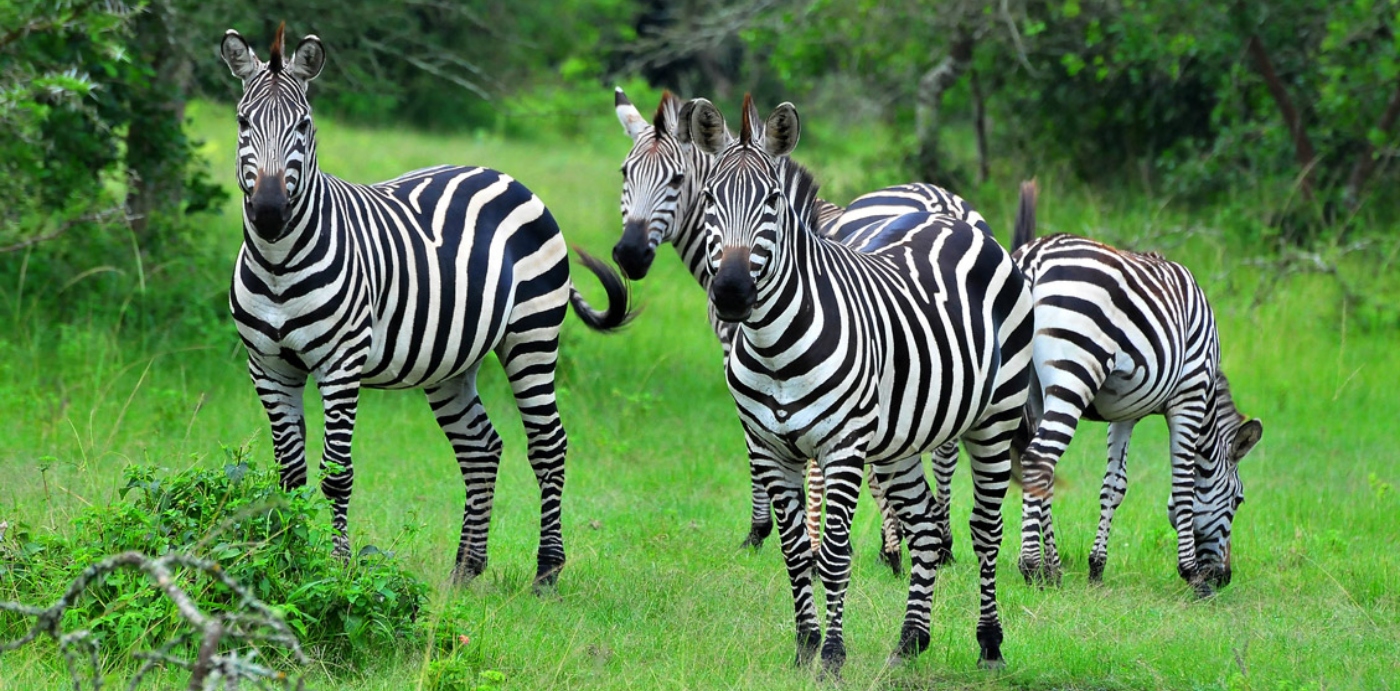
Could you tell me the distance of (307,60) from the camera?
5.55 metres

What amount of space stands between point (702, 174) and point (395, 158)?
1204 centimetres

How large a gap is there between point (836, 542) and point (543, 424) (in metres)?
2.13

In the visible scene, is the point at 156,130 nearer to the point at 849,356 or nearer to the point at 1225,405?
the point at 849,356

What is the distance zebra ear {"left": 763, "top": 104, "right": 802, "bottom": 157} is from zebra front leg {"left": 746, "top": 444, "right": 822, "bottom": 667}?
3.38 ft

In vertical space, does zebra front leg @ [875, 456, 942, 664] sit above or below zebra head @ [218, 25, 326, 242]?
below

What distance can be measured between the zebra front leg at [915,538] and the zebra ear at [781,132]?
1285 millimetres

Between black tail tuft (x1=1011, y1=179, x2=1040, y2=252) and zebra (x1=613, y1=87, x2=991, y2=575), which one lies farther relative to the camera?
black tail tuft (x1=1011, y1=179, x2=1040, y2=252)

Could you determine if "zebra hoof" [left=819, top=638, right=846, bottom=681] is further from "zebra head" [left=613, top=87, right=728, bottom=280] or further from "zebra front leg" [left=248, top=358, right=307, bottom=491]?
"zebra head" [left=613, top=87, right=728, bottom=280]

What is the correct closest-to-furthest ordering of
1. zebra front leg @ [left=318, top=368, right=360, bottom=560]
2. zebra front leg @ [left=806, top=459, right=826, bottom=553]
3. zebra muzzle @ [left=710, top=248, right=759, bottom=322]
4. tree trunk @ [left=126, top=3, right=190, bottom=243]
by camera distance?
zebra muzzle @ [left=710, top=248, right=759, bottom=322]
zebra front leg @ [left=318, top=368, right=360, bottom=560]
zebra front leg @ [left=806, top=459, right=826, bottom=553]
tree trunk @ [left=126, top=3, right=190, bottom=243]

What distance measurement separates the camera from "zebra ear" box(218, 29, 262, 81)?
5.38m

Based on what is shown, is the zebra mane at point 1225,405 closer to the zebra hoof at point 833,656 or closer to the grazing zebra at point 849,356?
the grazing zebra at point 849,356

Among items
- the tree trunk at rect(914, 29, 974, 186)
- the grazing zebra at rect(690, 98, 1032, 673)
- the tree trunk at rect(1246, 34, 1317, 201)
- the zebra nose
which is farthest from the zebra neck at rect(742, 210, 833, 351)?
the tree trunk at rect(914, 29, 974, 186)

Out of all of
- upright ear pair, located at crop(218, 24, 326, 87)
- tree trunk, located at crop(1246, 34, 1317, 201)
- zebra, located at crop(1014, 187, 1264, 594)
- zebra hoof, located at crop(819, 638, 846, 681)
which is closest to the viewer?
zebra hoof, located at crop(819, 638, 846, 681)

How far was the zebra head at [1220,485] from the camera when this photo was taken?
673 centimetres
